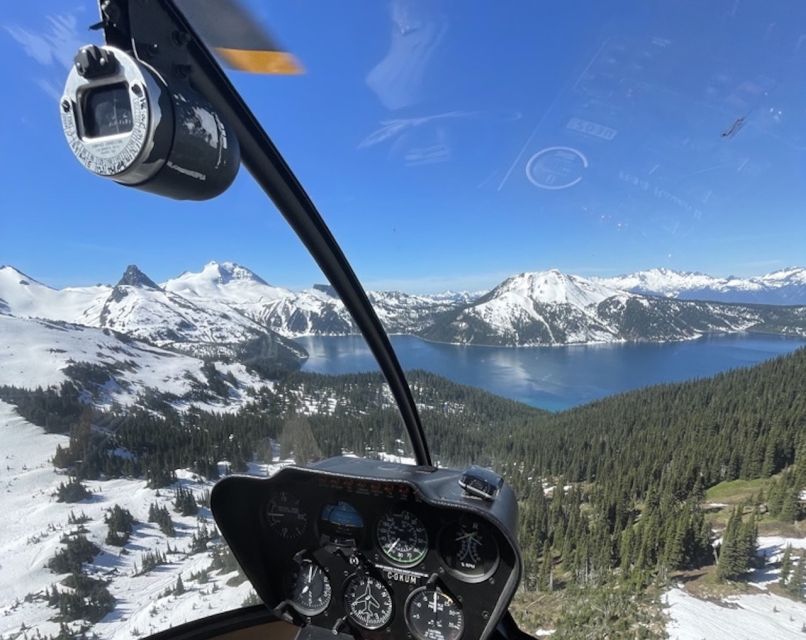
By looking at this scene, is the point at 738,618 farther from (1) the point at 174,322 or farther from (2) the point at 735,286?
(2) the point at 735,286

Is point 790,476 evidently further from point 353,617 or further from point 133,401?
point 133,401

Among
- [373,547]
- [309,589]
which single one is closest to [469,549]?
[373,547]

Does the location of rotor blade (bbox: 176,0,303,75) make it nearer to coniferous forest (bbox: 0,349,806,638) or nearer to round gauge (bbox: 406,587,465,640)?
coniferous forest (bbox: 0,349,806,638)

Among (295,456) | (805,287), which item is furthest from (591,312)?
(295,456)

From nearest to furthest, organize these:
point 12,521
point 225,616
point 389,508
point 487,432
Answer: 1. point 12,521
2. point 389,508
3. point 225,616
4. point 487,432

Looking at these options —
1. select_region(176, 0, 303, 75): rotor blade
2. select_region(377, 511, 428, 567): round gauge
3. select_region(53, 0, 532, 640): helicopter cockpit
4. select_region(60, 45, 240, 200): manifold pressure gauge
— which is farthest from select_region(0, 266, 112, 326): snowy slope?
select_region(377, 511, 428, 567): round gauge

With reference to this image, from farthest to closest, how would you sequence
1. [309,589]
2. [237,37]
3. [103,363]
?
[103,363]
[309,589]
[237,37]
